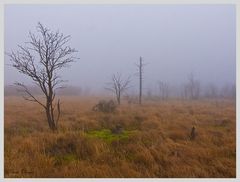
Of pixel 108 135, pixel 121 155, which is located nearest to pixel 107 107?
pixel 108 135

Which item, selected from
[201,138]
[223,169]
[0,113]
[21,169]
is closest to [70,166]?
[21,169]

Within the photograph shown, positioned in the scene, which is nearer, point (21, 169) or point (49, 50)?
point (21, 169)

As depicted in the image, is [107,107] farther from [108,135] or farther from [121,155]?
[121,155]

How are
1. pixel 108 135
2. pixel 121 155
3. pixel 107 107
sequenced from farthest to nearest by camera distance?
pixel 107 107 < pixel 108 135 < pixel 121 155

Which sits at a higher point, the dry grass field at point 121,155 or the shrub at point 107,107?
the shrub at point 107,107

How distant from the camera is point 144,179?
17.0ft

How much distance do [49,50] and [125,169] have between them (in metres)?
4.50

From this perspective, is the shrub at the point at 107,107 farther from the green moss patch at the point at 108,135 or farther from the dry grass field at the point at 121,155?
the dry grass field at the point at 121,155

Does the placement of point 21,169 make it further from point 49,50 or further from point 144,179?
point 49,50

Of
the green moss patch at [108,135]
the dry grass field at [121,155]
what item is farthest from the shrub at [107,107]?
the dry grass field at [121,155]

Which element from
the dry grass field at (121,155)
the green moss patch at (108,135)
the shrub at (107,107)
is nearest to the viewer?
the dry grass field at (121,155)

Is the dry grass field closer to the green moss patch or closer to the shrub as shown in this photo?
the green moss patch

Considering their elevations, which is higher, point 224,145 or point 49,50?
point 49,50

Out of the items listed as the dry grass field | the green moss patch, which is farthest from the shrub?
the dry grass field
